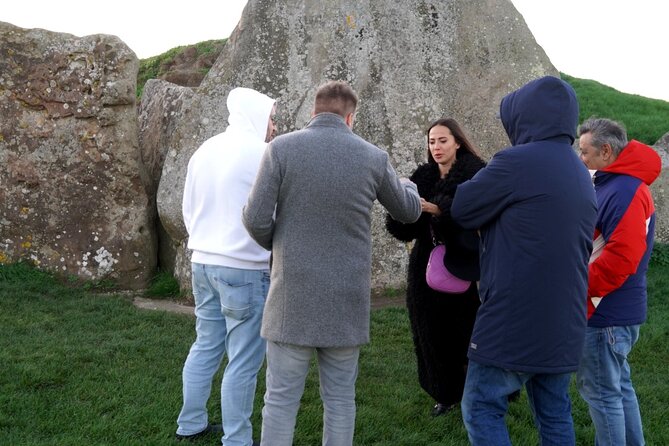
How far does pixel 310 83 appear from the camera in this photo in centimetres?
785

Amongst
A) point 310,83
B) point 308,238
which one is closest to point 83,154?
point 310,83

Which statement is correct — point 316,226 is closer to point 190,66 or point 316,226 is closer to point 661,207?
point 661,207

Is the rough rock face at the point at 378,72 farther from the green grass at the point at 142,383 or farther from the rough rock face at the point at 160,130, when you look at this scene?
the green grass at the point at 142,383

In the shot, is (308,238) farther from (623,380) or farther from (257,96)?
(623,380)

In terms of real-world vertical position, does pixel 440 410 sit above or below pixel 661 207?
below

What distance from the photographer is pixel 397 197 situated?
346 centimetres

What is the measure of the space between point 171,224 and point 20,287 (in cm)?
167

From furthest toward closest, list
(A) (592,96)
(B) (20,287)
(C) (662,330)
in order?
1. (A) (592,96)
2. (B) (20,287)
3. (C) (662,330)

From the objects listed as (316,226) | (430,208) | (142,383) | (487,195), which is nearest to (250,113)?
(316,226)

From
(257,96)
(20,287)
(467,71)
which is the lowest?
(20,287)

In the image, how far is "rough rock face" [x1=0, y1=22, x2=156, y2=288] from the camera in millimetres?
8047

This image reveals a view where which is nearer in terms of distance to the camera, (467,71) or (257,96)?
(257,96)

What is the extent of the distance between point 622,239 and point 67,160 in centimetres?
634

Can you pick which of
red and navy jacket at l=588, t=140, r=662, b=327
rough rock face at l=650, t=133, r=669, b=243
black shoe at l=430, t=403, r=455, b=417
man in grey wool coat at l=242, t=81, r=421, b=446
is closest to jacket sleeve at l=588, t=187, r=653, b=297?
red and navy jacket at l=588, t=140, r=662, b=327
